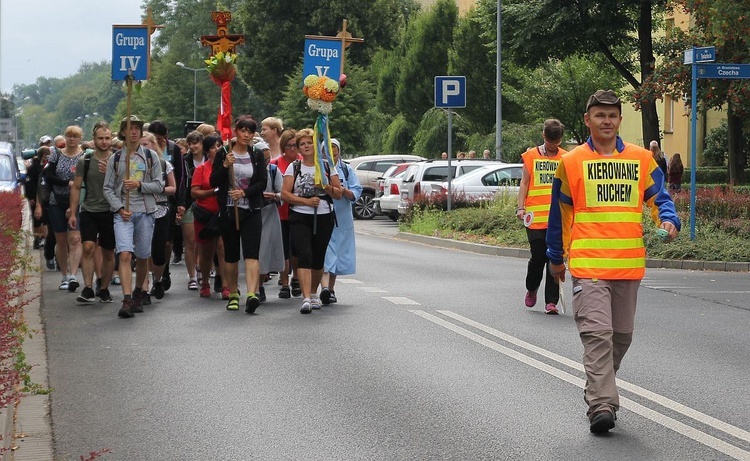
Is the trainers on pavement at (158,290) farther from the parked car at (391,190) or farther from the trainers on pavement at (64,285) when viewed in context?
the parked car at (391,190)

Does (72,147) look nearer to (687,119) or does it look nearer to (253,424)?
(253,424)

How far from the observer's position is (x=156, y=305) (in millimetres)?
13586

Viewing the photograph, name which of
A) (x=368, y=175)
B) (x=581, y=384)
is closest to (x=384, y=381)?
(x=581, y=384)

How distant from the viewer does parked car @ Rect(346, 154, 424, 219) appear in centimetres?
3728

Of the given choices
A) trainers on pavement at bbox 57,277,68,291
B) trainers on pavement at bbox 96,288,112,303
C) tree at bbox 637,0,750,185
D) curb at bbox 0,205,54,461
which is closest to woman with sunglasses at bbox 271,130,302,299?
trainers on pavement at bbox 96,288,112,303

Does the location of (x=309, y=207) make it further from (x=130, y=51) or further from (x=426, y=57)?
(x=426, y=57)

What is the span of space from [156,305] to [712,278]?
7.72 meters

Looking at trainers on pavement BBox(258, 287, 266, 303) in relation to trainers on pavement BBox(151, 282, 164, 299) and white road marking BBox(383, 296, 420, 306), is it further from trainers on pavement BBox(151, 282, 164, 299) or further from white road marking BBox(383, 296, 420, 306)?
white road marking BBox(383, 296, 420, 306)

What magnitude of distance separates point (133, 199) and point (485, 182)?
59.3ft

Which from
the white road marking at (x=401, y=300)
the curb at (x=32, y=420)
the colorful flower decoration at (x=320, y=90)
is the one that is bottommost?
the curb at (x=32, y=420)

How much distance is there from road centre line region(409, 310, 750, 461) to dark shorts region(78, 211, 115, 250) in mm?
3093

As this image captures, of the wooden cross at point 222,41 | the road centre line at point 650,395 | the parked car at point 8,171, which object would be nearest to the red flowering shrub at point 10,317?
the wooden cross at point 222,41

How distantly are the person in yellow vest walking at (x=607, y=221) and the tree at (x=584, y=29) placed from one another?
97.9 feet

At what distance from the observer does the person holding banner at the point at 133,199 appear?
12.6 metres
